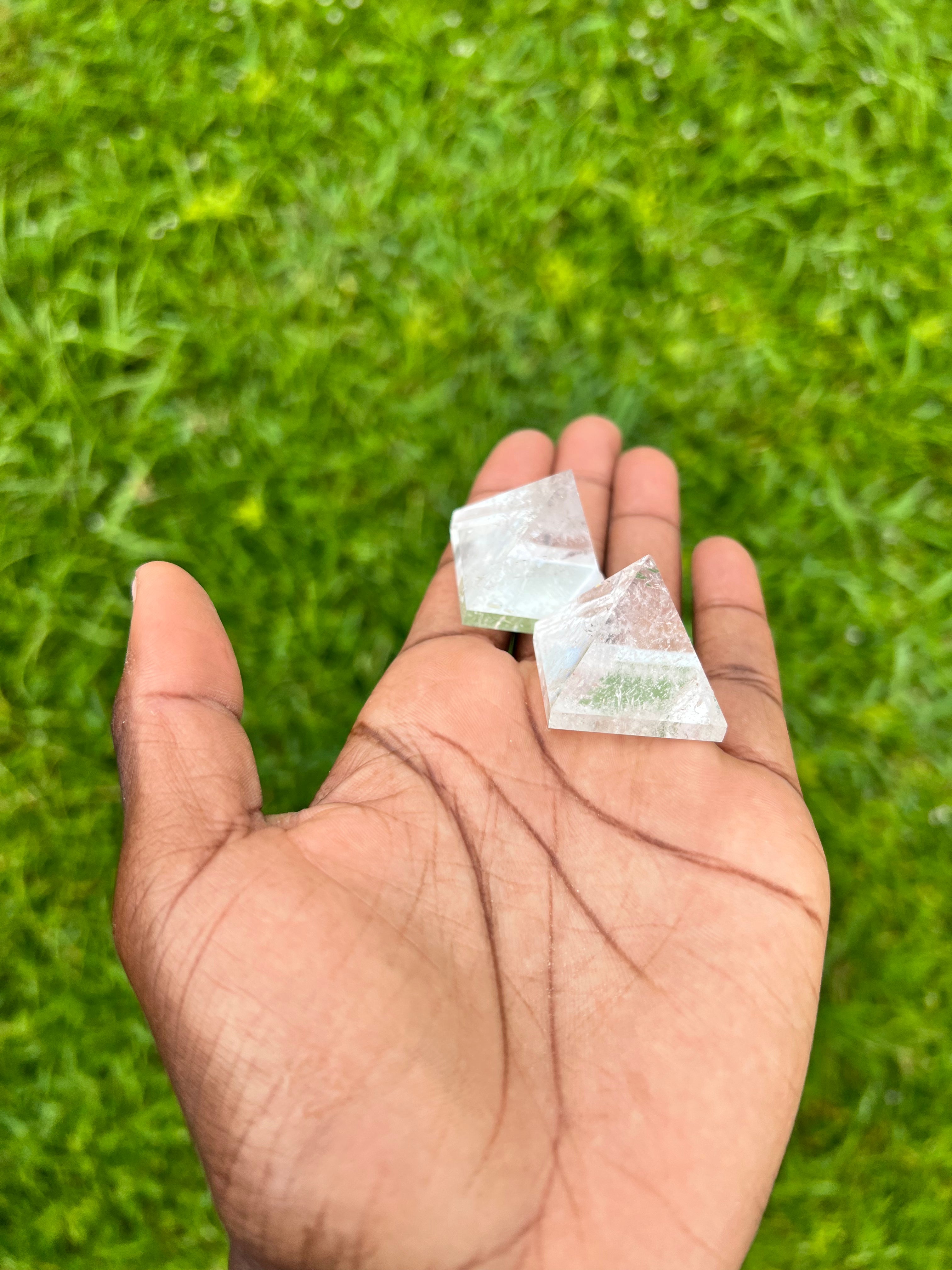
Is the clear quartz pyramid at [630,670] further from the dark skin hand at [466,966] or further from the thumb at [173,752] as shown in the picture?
the thumb at [173,752]

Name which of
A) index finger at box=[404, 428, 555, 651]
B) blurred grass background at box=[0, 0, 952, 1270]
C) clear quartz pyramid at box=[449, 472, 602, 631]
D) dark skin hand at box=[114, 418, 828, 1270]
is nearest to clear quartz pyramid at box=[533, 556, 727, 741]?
dark skin hand at box=[114, 418, 828, 1270]

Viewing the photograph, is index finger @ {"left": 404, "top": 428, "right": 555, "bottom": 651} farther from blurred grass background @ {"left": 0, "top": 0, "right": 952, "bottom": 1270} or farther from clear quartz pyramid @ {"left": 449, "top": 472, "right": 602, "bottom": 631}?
blurred grass background @ {"left": 0, "top": 0, "right": 952, "bottom": 1270}

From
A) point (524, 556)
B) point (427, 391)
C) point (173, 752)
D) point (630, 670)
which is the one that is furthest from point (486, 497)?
point (173, 752)

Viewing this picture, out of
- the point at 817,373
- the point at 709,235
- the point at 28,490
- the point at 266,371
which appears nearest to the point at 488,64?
the point at 709,235

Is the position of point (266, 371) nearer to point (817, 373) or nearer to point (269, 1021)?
point (817, 373)

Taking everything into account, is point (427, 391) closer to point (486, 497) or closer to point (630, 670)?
point (486, 497)

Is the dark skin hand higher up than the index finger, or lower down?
lower down
